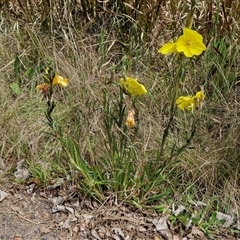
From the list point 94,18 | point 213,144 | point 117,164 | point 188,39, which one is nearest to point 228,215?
point 213,144

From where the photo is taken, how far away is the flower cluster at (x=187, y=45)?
1.72 metres

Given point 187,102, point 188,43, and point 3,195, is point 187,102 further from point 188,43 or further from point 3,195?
point 3,195

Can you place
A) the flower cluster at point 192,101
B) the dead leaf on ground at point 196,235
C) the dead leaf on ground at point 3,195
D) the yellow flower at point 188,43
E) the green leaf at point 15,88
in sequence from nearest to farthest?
the yellow flower at point 188,43 < the flower cluster at point 192,101 < the dead leaf on ground at point 196,235 < the dead leaf on ground at point 3,195 < the green leaf at point 15,88

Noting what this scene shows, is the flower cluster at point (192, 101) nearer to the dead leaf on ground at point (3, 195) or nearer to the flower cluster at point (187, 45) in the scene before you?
the flower cluster at point (187, 45)

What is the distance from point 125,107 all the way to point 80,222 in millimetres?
600

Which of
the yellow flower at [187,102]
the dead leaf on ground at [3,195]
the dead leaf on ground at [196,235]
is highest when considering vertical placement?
the yellow flower at [187,102]

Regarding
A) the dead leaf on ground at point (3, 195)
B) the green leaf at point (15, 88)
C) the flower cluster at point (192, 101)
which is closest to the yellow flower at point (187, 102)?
the flower cluster at point (192, 101)

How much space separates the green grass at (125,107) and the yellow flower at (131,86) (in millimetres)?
52

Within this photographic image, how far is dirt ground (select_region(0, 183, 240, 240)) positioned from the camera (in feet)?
6.99

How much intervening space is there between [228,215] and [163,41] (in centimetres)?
125

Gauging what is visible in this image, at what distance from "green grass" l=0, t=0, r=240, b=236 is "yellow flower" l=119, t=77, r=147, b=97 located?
5 centimetres

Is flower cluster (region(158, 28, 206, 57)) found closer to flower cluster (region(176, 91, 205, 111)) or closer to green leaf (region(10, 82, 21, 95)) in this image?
flower cluster (region(176, 91, 205, 111))

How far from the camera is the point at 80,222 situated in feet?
7.13

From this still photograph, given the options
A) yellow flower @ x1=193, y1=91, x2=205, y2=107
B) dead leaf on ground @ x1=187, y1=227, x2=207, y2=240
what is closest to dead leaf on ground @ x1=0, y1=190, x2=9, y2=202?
dead leaf on ground @ x1=187, y1=227, x2=207, y2=240
